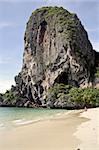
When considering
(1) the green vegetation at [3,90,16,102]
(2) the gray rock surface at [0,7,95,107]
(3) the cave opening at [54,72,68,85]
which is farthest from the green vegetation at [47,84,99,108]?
(1) the green vegetation at [3,90,16,102]

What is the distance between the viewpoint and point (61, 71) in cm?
12338

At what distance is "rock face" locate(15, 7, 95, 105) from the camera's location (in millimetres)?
123438

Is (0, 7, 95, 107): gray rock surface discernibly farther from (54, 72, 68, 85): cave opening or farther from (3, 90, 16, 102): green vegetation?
(3, 90, 16, 102): green vegetation

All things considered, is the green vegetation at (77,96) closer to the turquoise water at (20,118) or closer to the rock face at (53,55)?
the rock face at (53,55)

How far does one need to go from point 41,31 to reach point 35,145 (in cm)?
13031

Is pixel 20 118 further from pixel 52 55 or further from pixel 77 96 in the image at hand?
pixel 52 55

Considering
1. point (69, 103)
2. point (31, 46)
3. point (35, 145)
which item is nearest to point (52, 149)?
point (35, 145)

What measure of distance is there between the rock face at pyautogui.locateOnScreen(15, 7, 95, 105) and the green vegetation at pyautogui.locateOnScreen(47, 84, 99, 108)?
972 cm

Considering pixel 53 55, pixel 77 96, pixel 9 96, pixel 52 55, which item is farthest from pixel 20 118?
pixel 52 55

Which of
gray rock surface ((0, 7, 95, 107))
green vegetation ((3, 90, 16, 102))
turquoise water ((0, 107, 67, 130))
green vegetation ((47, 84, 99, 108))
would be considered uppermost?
gray rock surface ((0, 7, 95, 107))

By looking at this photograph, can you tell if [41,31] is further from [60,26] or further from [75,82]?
[75,82]

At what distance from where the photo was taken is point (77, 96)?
9188 cm

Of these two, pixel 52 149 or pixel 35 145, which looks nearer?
pixel 52 149

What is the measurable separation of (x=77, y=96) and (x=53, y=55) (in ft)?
140
